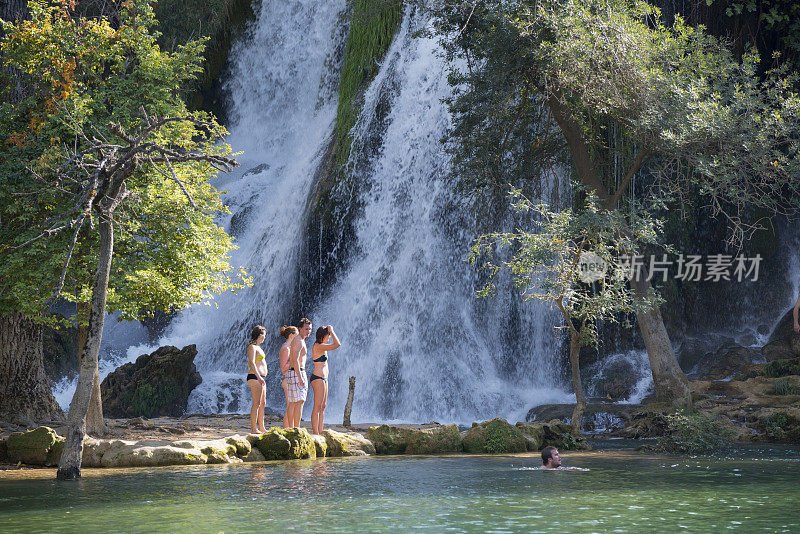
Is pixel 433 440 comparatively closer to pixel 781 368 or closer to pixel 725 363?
pixel 781 368

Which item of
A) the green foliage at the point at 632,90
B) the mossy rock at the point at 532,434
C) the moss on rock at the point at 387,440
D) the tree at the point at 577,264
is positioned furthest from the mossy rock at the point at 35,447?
the green foliage at the point at 632,90

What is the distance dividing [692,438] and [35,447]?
979cm

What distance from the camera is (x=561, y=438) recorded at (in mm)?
13742

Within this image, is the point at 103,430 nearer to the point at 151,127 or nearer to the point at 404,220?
the point at 151,127

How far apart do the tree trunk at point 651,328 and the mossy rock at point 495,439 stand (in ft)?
15.7

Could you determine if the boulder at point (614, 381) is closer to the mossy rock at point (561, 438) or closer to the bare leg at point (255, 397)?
the mossy rock at point (561, 438)

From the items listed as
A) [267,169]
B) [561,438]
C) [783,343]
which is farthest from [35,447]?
[267,169]

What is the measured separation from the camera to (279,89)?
3462cm

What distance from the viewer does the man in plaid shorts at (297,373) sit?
1212 cm

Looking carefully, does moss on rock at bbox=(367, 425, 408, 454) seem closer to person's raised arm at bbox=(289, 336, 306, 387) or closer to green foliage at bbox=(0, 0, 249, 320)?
person's raised arm at bbox=(289, 336, 306, 387)

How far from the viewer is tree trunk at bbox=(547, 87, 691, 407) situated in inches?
664

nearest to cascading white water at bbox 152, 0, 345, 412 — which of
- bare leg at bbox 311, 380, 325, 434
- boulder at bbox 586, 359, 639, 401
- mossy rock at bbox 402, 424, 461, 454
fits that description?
boulder at bbox 586, 359, 639, 401

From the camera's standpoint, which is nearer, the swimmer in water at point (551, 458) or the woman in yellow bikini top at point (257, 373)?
the swimmer in water at point (551, 458)

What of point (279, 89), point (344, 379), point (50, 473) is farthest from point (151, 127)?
point (279, 89)
